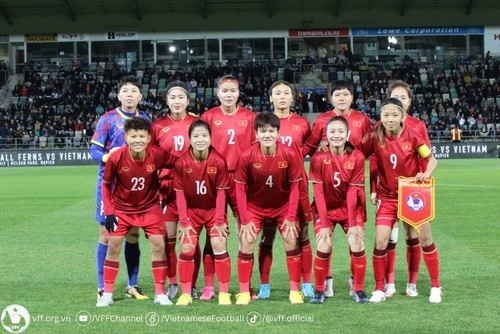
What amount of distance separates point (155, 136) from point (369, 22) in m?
42.0

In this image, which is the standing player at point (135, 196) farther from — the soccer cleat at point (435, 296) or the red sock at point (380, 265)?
the soccer cleat at point (435, 296)

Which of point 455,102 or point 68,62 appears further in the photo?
point 68,62

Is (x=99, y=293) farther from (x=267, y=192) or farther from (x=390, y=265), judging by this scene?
(x=390, y=265)

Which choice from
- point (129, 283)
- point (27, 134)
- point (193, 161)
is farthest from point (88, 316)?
point (27, 134)

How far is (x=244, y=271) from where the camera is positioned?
7.64 m

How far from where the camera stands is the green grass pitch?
21.5ft

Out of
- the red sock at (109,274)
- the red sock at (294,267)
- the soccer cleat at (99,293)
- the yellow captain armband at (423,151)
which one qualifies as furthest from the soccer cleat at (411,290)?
the soccer cleat at (99,293)

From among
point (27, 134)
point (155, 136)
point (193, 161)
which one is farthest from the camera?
point (27, 134)

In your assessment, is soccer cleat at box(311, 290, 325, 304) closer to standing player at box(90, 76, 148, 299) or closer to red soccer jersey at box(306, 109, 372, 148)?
red soccer jersey at box(306, 109, 372, 148)

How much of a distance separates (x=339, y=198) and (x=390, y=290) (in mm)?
996

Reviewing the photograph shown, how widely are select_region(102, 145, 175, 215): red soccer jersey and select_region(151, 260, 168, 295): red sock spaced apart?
522 millimetres

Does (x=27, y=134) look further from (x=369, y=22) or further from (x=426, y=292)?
(x=426, y=292)

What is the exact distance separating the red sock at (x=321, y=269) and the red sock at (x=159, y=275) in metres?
1.40

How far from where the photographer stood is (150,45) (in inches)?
1969
